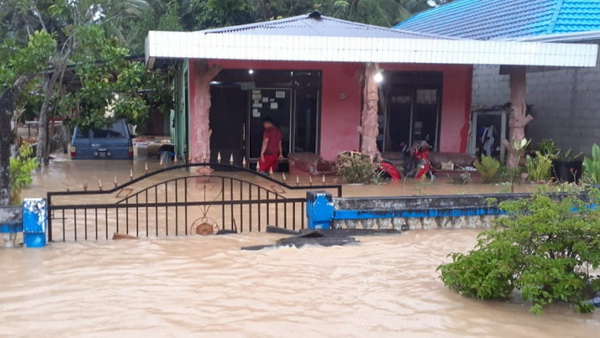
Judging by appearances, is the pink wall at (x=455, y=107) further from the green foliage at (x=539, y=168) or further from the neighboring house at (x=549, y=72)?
the green foliage at (x=539, y=168)

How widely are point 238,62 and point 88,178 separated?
15.0ft

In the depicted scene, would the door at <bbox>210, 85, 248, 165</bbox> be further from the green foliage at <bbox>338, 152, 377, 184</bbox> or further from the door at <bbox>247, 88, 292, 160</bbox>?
the green foliage at <bbox>338, 152, 377, 184</bbox>

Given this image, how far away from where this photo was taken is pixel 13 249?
7.97 meters

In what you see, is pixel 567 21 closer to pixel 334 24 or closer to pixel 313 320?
pixel 334 24

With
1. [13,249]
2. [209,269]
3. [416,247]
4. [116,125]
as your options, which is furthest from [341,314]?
[116,125]

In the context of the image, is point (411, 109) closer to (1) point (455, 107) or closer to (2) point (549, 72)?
(1) point (455, 107)

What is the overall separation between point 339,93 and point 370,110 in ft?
7.87

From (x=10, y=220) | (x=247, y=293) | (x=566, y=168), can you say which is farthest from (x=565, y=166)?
(x=10, y=220)

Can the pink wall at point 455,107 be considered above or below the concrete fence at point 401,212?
above

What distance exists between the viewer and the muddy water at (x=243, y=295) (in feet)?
18.3

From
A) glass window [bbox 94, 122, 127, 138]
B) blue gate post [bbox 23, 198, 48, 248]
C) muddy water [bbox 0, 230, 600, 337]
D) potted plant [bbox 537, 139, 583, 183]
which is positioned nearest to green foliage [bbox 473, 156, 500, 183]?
potted plant [bbox 537, 139, 583, 183]

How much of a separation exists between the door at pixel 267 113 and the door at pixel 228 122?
0.22 meters

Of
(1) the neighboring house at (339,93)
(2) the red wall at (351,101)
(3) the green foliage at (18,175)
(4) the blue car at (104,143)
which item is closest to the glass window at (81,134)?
(4) the blue car at (104,143)

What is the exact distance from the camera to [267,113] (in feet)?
Result: 55.5
